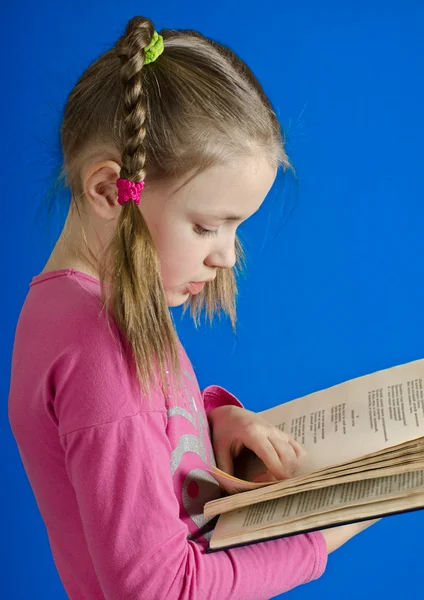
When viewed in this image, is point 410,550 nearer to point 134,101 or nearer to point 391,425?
point 391,425

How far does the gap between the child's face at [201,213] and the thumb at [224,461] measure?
0.20 m

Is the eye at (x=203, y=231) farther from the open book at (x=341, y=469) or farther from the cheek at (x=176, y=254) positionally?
the open book at (x=341, y=469)

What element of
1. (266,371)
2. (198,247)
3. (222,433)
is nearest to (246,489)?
(222,433)

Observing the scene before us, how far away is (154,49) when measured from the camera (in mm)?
675

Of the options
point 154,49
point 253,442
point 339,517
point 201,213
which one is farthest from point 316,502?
point 154,49

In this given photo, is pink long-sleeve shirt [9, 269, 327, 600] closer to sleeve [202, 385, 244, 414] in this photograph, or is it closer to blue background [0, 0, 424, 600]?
sleeve [202, 385, 244, 414]

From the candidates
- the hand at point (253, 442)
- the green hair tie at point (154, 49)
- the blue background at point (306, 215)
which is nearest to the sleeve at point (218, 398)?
the hand at point (253, 442)

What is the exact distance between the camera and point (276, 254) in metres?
1.62

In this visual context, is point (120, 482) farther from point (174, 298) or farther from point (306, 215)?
point (306, 215)

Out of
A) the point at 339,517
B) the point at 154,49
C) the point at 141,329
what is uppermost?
the point at 154,49

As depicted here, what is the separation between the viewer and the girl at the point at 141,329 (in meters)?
0.61

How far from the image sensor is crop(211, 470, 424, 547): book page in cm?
61

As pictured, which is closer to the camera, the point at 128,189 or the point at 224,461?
the point at 128,189

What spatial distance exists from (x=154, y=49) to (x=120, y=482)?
35 centimetres
